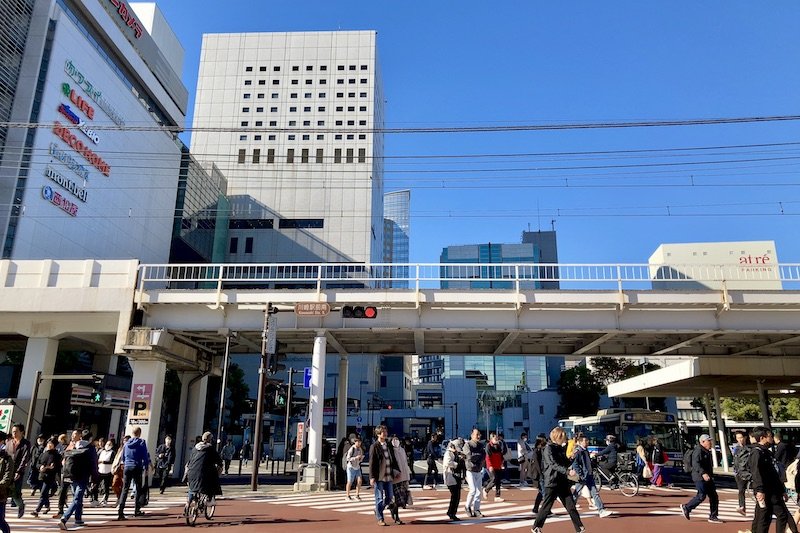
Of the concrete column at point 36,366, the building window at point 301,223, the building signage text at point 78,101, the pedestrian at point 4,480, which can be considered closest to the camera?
the pedestrian at point 4,480

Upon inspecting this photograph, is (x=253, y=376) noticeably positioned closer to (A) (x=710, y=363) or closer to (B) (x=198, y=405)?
(B) (x=198, y=405)

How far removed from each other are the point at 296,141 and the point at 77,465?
8637 centimetres

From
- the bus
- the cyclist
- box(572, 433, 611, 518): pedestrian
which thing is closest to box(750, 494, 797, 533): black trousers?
box(572, 433, 611, 518): pedestrian

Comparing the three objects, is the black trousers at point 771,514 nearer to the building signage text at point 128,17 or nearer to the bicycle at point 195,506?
the bicycle at point 195,506

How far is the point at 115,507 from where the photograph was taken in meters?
14.6

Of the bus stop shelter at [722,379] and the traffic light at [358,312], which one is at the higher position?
the traffic light at [358,312]

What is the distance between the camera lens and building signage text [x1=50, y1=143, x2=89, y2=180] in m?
45.4

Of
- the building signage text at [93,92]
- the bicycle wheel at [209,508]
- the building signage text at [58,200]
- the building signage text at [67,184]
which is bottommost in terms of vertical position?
the bicycle wheel at [209,508]

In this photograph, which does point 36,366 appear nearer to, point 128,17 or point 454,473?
A: point 454,473

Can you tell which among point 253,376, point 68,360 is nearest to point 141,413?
point 68,360

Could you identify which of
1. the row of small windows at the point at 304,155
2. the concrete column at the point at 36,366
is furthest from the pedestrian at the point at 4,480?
the row of small windows at the point at 304,155

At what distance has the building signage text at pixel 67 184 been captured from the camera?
1772 inches

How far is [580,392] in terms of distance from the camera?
72.2m

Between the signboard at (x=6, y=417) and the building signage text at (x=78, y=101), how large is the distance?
3430 centimetres
